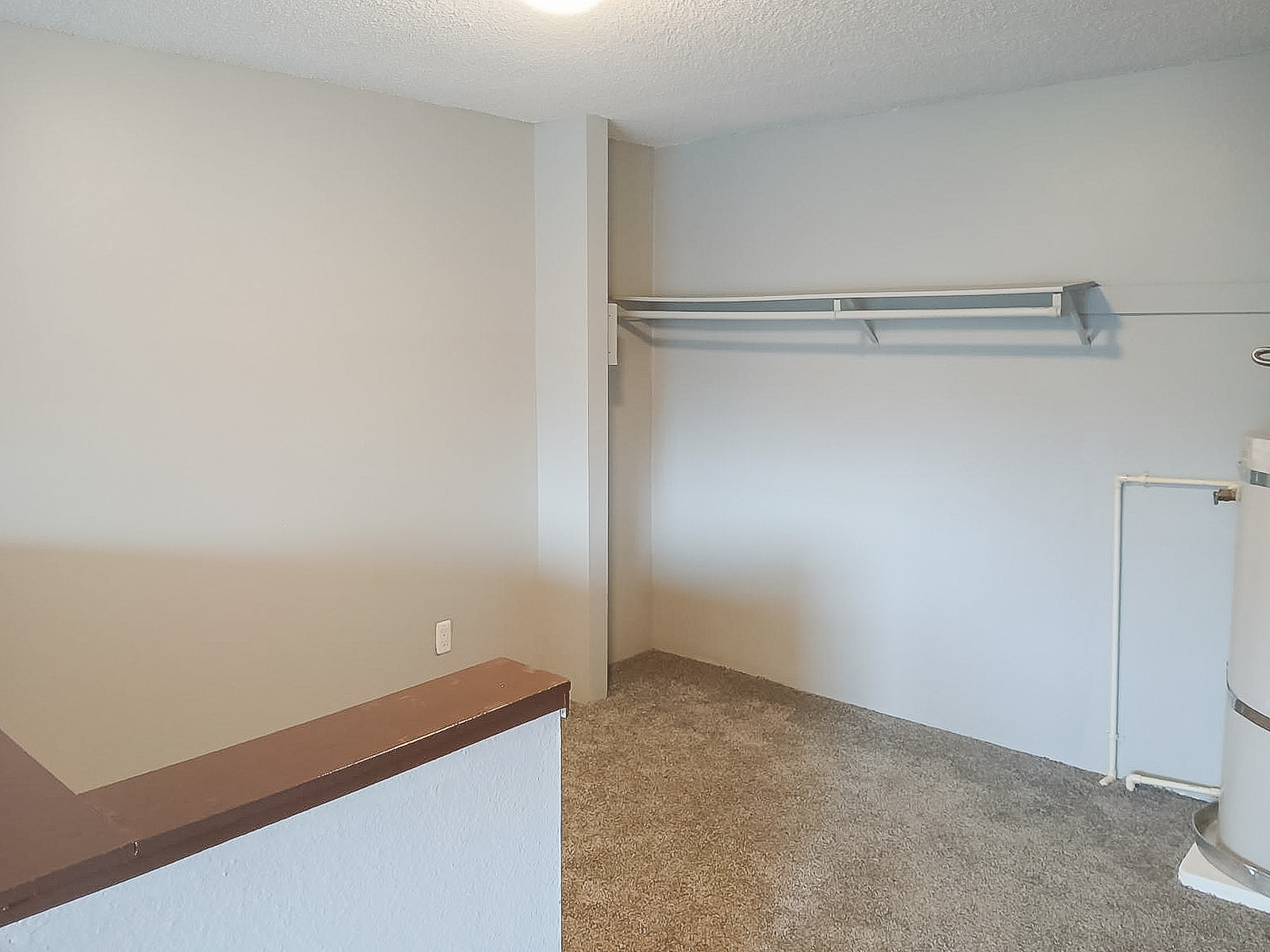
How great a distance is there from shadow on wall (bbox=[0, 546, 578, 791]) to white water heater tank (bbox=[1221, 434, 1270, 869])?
7.43 feet

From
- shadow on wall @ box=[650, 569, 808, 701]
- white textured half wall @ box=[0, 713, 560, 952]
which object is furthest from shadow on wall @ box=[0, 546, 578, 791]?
white textured half wall @ box=[0, 713, 560, 952]

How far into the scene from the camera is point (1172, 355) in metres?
2.80

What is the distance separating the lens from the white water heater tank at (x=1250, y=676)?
2.33 m

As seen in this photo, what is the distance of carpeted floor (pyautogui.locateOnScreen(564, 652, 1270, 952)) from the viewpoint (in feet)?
7.43

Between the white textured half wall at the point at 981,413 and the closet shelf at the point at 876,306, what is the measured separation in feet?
0.26

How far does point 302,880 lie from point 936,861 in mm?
1945

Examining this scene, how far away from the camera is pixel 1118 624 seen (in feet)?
9.66

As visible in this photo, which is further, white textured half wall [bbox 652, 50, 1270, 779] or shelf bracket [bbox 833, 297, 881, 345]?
shelf bracket [bbox 833, 297, 881, 345]

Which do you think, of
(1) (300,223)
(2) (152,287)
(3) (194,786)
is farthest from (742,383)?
(3) (194,786)

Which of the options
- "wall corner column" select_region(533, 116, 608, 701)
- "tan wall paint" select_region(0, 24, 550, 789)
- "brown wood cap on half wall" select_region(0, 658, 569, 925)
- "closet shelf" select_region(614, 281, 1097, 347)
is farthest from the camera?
"wall corner column" select_region(533, 116, 608, 701)

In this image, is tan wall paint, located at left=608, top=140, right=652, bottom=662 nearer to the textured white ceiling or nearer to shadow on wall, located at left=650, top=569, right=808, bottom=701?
shadow on wall, located at left=650, top=569, right=808, bottom=701

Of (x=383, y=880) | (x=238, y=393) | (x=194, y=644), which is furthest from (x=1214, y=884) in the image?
(x=238, y=393)

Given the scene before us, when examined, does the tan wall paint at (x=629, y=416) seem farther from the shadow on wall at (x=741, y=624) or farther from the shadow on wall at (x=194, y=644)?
the shadow on wall at (x=194, y=644)

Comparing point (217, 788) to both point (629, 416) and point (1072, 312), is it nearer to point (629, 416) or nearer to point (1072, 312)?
point (1072, 312)
